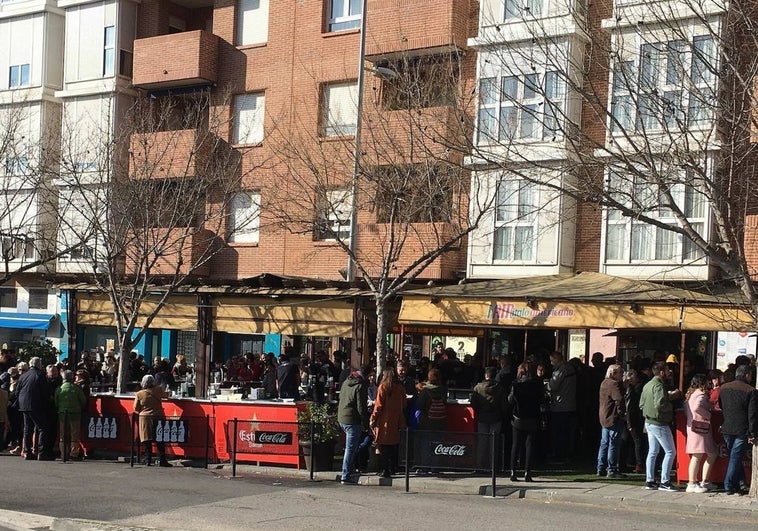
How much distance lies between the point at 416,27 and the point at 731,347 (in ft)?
35.2

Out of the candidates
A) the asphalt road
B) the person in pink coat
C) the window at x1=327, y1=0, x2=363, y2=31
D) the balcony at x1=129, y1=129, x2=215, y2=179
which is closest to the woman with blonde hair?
the asphalt road

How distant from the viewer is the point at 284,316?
2500cm

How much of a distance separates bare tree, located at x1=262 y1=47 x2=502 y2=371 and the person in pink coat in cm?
541

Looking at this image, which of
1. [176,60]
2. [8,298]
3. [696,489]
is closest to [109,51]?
[176,60]

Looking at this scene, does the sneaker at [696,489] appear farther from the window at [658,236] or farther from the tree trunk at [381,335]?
the window at [658,236]

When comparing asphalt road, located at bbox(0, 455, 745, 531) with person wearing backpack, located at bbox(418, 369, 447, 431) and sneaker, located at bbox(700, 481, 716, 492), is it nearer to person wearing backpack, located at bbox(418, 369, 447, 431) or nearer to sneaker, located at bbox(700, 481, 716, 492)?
sneaker, located at bbox(700, 481, 716, 492)

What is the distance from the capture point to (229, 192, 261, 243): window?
2803 cm

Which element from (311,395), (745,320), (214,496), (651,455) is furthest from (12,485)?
(745,320)

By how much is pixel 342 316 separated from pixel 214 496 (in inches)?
396

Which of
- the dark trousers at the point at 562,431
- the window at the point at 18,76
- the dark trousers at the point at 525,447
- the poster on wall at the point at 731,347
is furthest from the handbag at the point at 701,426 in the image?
the window at the point at 18,76

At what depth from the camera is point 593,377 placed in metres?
18.8

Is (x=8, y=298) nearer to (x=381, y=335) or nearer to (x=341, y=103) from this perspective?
(x=341, y=103)

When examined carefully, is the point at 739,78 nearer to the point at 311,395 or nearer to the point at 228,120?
the point at 311,395

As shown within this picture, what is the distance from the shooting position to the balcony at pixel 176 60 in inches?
1181
